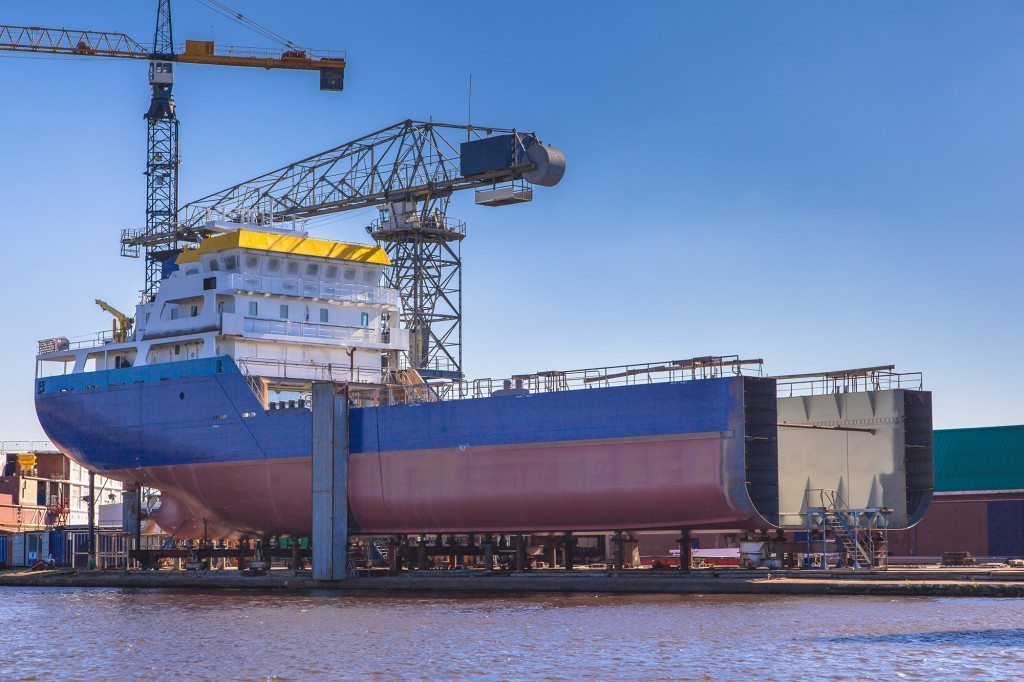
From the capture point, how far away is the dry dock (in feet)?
105

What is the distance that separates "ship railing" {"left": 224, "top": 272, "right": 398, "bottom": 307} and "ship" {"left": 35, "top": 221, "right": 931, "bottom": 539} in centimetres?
6

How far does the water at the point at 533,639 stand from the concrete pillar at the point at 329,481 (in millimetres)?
4308

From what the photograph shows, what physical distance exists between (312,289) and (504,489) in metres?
11.9

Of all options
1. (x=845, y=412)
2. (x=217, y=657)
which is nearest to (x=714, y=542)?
(x=845, y=412)

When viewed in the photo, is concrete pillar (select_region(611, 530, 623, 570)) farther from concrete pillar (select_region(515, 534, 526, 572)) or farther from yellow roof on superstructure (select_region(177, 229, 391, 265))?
yellow roof on superstructure (select_region(177, 229, 391, 265))

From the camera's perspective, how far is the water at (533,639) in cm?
2400

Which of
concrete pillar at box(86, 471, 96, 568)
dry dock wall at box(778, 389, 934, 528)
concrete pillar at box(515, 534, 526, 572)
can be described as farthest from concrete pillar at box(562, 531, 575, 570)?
concrete pillar at box(86, 471, 96, 568)

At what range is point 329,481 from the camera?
137 feet

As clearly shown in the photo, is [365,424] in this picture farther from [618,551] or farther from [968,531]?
[968,531]

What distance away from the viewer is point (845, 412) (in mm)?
40250

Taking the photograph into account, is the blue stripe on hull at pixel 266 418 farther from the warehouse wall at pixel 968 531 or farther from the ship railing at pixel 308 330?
the warehouse wall at pixel 968 531

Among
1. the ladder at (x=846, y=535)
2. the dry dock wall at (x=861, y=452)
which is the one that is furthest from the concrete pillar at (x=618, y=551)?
the ladder at (x=846, y=535)

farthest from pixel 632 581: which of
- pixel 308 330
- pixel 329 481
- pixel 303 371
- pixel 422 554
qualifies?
pixel 308 330

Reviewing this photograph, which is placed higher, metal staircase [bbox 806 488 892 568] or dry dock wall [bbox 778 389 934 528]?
dry dock wall [bbox 778 389 934 528]
